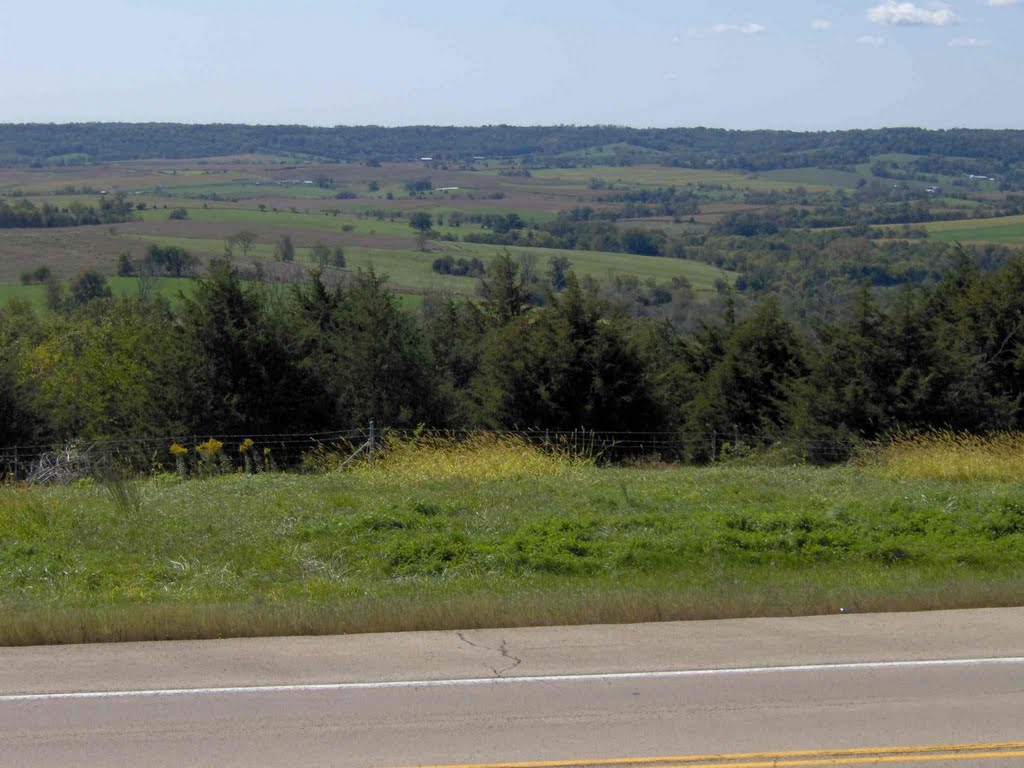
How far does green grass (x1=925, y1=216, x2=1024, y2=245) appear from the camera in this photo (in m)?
96.6

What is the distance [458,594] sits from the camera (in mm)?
10227

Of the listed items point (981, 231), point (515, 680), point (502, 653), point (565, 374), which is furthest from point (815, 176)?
point (515, 680)

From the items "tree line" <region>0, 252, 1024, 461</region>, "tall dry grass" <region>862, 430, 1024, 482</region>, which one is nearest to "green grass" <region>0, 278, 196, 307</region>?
"tree line" <region>0, 252, 1024, 461</region>

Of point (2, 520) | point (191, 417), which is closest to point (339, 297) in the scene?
point (191, 417)

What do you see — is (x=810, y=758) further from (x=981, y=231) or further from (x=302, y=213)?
(x=302, y=213)

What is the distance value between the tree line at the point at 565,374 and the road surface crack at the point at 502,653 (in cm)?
1687

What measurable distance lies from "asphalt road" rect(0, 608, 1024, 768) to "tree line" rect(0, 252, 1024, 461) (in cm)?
1652

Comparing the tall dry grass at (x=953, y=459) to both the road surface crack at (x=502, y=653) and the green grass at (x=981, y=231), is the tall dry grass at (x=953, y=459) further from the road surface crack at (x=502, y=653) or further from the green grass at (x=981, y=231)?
the green grass at (x=981, y=231)

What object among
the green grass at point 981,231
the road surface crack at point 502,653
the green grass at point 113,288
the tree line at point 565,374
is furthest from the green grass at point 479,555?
the green grass at point 981,231

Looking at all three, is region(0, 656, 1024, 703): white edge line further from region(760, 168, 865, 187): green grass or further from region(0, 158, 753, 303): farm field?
region(760, 168, 865, 187): green grass

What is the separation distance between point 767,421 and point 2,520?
838 inches

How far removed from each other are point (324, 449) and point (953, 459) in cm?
1229

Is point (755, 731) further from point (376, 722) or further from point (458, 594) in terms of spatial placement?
point (458, 594)

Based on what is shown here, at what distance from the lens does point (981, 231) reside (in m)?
107
